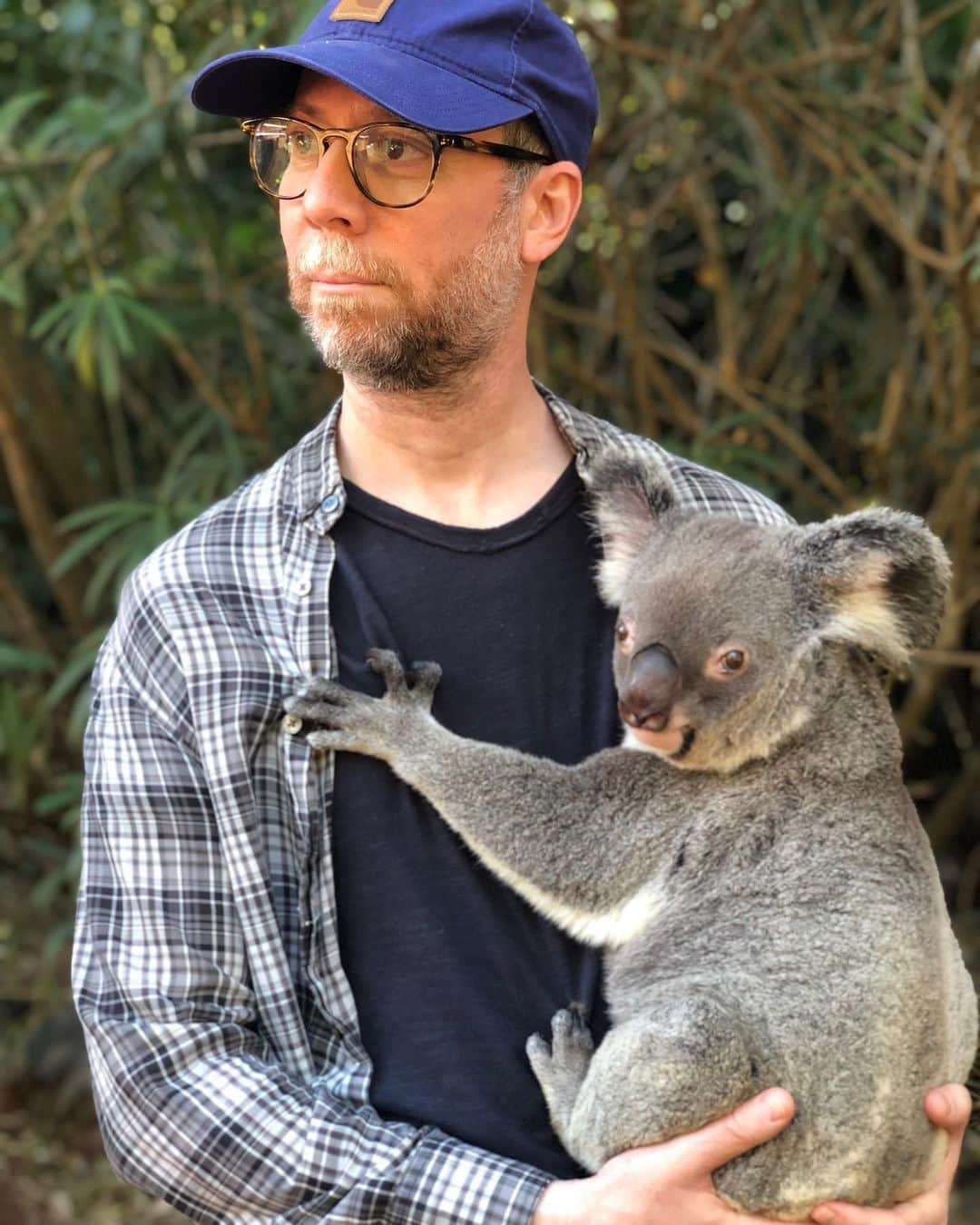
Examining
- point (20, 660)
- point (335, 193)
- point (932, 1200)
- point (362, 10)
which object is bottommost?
point (20, 660)

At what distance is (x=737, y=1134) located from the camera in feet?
5.43

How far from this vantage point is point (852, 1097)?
5.61 feet

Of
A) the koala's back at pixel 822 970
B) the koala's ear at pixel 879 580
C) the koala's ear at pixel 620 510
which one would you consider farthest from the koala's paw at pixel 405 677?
the koala's ear at pixel 879 580

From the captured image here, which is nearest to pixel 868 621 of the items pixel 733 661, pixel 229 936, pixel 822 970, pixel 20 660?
pixel 733 661

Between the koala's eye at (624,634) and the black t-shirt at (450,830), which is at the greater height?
the koala's eye at (624,634)

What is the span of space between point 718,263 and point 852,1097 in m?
2.81

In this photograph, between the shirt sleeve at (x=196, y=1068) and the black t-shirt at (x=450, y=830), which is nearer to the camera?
the shirt sleeve at (x=196, y=1068)

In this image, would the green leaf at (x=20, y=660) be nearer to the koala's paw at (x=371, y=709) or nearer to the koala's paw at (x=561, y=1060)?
the koala's paw at (x=371, y=709)

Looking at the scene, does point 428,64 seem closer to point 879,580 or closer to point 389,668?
point 389,668

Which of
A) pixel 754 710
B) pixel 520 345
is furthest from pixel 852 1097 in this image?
pixel 520 345

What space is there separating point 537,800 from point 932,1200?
2.36ft

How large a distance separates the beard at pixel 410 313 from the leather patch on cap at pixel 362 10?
0.93ft

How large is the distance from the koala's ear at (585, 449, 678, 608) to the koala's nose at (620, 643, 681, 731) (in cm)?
19

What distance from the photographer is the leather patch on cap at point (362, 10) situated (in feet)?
5.86
